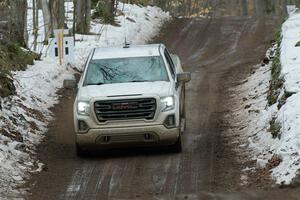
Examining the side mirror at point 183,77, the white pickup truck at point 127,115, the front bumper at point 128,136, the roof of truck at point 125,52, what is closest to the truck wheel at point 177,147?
the white pickup truck at point 127,115

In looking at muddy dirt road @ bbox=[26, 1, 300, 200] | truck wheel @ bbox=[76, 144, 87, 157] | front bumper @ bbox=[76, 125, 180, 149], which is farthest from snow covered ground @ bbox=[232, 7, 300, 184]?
truck wheel @ bbox=[76, 144, 87, 157]

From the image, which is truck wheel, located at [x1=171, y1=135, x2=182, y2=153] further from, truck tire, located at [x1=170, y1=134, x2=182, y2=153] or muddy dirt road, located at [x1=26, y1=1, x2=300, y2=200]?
muddy dirt road, located at [x1=26, y1=1, x2=300, y2=200]

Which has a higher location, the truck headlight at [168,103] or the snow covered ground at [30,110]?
the truck headlight at [168,103]

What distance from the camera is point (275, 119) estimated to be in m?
11.9

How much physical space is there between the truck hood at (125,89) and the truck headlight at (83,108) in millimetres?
92

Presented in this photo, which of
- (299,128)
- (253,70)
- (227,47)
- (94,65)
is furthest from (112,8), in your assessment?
(299,128)

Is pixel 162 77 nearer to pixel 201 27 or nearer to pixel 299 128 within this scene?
pixel 299 128

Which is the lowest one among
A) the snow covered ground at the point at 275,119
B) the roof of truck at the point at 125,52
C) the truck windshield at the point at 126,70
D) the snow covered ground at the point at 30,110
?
the snow covered ground at the point at 30,110

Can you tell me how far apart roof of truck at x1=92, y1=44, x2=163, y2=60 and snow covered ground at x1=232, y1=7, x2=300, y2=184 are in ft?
7.89

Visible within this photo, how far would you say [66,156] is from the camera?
38.8ft

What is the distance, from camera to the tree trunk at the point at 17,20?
2055 cm

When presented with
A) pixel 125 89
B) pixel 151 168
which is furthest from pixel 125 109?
pixel 151 168

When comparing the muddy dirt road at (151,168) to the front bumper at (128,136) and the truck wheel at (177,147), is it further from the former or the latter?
the front bumper at (128,136)

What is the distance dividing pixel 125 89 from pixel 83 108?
81 cm
